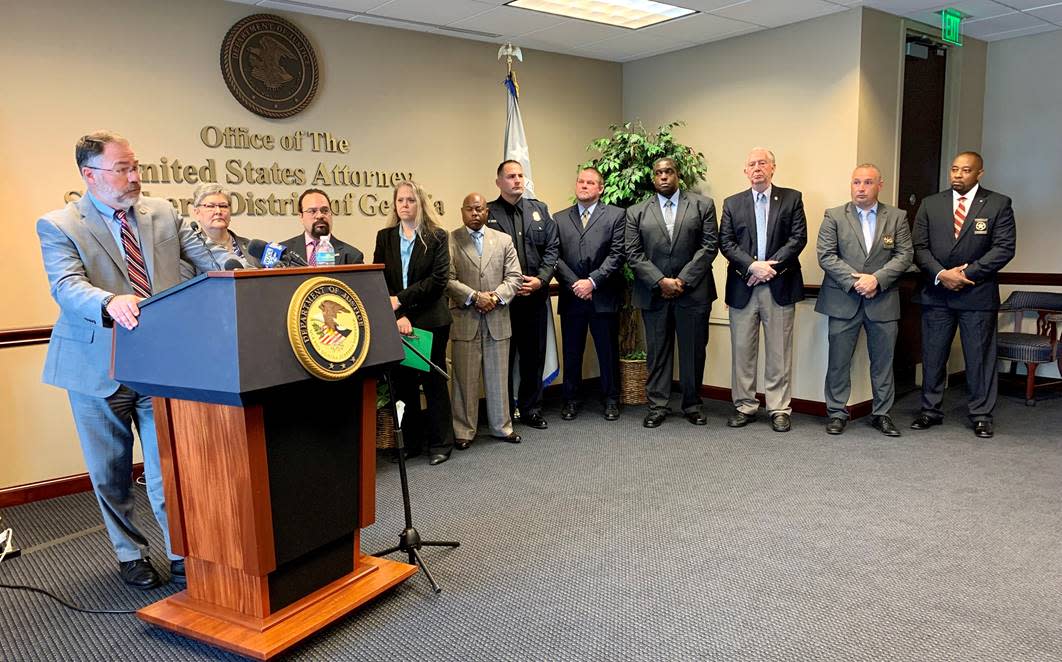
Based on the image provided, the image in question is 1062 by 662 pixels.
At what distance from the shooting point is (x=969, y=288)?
4.74m

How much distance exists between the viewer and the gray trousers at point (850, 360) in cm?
485

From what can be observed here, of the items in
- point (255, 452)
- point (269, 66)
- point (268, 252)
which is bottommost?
point (255, 452)

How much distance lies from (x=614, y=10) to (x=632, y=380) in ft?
8.41

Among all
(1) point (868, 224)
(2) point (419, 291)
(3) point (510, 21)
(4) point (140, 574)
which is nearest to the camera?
(4) point (140, 574)

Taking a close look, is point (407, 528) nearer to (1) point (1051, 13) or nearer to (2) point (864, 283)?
(2) point (864, 283)

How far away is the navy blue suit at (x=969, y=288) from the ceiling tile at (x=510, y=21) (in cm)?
271

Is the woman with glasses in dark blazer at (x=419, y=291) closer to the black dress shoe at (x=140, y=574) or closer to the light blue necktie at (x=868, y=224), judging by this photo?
the black dress shoe at (x=140, y=574)

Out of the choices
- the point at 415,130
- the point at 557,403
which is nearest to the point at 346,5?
the point at 415,130

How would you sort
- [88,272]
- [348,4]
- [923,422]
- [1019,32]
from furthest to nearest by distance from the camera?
[1019,32] → [923,422] → [348,4] → [88,272]

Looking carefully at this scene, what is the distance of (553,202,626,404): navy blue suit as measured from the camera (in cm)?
518

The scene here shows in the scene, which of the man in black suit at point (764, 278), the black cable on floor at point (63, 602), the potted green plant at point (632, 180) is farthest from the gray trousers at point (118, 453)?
the man in black suit at point (764, 278)

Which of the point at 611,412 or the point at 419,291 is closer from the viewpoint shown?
the point at 419,291

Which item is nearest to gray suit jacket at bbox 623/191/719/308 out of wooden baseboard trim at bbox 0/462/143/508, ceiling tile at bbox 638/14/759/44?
ceiling tile at bbox 638/14/759/44

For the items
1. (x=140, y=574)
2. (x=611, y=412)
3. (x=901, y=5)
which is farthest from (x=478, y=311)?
(x=901, y=5)
